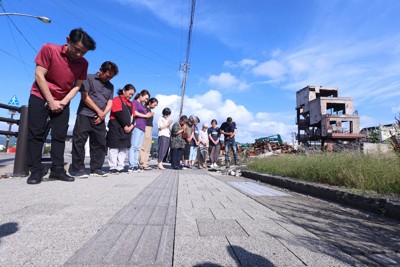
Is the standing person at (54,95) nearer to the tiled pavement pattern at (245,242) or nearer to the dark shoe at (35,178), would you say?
the dark shoe at (35,178)

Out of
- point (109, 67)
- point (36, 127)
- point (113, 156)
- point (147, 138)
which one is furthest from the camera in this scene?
point (147, 138)

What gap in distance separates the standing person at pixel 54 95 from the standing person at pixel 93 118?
650 mm

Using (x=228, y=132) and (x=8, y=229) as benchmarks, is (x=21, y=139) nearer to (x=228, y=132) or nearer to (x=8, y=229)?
(x=8, y=229)

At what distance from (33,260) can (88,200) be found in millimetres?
1553

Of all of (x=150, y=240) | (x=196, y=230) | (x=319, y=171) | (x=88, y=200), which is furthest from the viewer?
(x=319, y=171)

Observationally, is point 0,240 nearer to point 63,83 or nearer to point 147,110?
point 63,83

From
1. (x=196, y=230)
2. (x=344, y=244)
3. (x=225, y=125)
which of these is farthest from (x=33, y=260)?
(x=225, y=125)

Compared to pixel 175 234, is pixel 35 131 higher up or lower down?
higher up

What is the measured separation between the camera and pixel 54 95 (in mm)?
4102

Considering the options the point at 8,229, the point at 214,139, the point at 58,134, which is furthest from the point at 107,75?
the point at 214,139

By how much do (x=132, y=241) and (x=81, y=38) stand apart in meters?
3.19

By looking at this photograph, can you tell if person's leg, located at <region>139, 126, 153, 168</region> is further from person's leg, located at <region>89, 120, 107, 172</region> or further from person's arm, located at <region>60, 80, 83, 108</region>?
person's arm, located at <region>60, 80, 83, 108</region>

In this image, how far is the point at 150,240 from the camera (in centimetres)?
184

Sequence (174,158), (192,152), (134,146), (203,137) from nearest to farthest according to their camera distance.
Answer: (134,146), (174,158), (192,152), (203,137)
